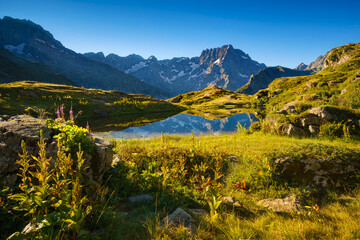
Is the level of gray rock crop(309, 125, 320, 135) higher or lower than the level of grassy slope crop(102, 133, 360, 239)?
higher

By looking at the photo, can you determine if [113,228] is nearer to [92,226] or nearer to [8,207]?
[92,226]

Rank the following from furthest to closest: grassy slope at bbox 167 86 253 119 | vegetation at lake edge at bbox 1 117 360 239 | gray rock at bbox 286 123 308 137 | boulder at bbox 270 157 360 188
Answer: grassy slope at bbox 167 86 253 119
gray rock at bbox 286 123 308 137
boulder at bbox 270 157 360 188
vegetation at lake edge at bbox 1 117 360 239

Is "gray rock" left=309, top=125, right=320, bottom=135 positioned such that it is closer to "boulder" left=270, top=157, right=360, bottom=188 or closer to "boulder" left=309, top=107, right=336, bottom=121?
"boulder" left=309, top=107, right=336, bottom=121

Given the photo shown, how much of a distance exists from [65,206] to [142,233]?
156 centimetres

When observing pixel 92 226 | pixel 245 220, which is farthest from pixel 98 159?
pixel 245 220

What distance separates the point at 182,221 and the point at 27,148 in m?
4.20

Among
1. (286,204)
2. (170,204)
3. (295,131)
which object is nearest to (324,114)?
(295,131)

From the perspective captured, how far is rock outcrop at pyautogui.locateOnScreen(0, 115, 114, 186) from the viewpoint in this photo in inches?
151

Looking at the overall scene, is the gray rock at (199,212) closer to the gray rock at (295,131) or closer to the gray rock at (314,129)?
the gray rock at (295,131)

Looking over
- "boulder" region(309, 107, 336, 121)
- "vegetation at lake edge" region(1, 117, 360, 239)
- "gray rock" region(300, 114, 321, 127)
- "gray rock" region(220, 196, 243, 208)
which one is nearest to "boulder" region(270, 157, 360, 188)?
"vegetation at lake edge" region(1, 117, 360, 239)

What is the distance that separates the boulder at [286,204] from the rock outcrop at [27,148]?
4.76m

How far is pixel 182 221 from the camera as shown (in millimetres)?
3758

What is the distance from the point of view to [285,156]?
252 inches

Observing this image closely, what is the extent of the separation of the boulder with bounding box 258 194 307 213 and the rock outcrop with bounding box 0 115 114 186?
4757 mm
